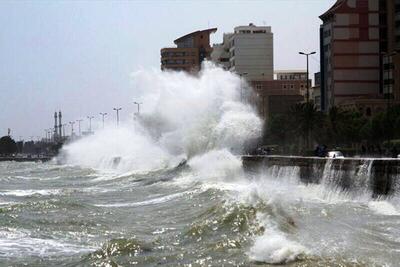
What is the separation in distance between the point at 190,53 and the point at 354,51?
6861cm

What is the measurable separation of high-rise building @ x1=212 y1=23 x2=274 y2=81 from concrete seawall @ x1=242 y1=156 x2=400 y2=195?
99235 mm

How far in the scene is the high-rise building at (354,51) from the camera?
9800cm

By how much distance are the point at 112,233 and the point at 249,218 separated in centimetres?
416

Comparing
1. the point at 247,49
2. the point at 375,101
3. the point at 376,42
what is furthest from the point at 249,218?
the point at 247,49

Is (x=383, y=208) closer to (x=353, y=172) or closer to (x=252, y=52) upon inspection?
(x=353, y=172)

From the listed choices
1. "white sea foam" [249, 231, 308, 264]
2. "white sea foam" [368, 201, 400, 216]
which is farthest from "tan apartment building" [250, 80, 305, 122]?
"white sea foam" [249, 231, 308, 264]

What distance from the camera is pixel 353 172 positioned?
26.8 m

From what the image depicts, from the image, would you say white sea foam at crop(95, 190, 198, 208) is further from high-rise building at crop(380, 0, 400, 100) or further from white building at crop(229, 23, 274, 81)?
white building at crop(229, 23, 274, 81)

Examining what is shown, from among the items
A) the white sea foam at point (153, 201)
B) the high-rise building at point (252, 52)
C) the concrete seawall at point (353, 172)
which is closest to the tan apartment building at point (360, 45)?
the high-rise building at point (252, 52)

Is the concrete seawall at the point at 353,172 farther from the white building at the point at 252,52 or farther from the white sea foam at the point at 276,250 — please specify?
the white building at the point at 252,52

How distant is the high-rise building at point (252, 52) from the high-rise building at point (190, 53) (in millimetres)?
21518

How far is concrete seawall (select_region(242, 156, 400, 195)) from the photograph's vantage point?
24172mm

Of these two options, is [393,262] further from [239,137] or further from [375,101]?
[375,101]

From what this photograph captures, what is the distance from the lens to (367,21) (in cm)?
9962
